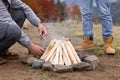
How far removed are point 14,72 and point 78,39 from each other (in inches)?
112

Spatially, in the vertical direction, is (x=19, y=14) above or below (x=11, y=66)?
above

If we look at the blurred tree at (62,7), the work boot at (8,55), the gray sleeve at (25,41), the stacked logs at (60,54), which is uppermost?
the gray sleeve at (25,41)

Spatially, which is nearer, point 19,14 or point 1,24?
point 1,24

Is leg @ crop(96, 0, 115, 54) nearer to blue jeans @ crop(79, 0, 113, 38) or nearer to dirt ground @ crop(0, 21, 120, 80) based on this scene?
blue jeans @ crop(79, 0, 113, 38)

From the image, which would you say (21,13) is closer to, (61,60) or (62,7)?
(61,60)

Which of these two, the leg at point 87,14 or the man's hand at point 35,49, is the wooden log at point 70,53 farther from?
the leg at point 87,14

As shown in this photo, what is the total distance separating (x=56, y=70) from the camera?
452cm

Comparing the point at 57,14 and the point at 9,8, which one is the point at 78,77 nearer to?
the point at 9,8

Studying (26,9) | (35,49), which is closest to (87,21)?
(26,9)

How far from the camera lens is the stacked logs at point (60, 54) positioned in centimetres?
482

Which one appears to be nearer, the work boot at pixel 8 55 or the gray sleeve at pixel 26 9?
the gray sleeve at pixel 26 9

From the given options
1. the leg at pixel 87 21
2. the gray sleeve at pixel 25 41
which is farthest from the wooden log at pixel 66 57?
the leg at pixel 87 21

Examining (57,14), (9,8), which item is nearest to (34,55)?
(9,8)

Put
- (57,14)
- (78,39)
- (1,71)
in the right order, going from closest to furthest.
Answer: (1,71)
(78,39)
(57,14)
